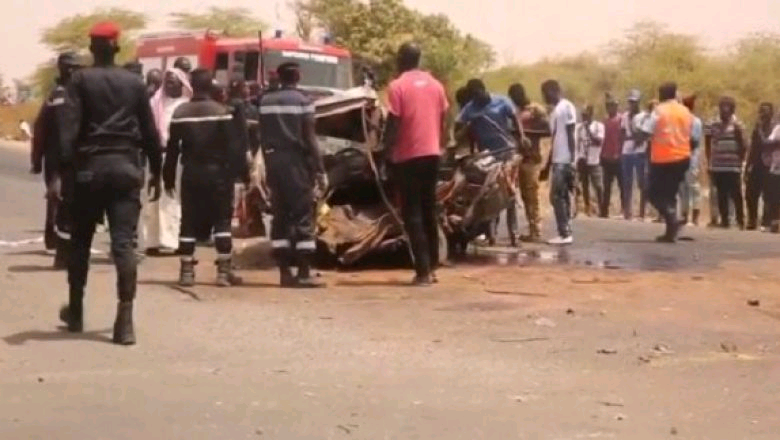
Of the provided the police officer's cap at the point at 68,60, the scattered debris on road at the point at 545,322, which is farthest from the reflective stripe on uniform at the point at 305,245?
the scattered debris on road at the point at 545,322

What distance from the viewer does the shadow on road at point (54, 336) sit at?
9.95 metres

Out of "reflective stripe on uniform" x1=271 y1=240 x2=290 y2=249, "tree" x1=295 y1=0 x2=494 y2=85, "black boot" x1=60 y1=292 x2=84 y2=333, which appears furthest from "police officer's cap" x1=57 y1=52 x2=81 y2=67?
"tree" x1=295 y1=0 x2=494 y2=85

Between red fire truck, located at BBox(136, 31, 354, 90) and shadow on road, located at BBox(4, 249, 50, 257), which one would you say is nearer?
shadow on road, located at BBox(4, 249, 50, 257)

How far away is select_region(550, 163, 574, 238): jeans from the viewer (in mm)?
16516

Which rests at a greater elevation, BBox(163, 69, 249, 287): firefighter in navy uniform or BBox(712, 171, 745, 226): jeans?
BBox(163, 69, 249, 287): firefighter in navy uniform

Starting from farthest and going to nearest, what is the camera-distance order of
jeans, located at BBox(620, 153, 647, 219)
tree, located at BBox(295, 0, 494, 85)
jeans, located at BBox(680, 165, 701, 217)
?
tree, located at BBox(295, 0, 494, 85), jeans, located at BBox(620, 153, 647, 219), jeans, located at BBox(680, 165, 701, 217)

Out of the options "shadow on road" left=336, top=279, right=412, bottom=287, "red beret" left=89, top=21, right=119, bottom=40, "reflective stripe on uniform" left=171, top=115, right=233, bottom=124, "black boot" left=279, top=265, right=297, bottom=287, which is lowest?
"shadow on road" left=336, top=279, right=412, bottom=287

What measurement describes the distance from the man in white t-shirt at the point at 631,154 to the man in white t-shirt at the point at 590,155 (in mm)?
531

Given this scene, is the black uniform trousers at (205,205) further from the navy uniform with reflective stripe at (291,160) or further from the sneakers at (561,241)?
the sneakers at (561,241)

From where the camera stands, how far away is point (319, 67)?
28969 mm

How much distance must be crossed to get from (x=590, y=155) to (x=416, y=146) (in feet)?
36.4

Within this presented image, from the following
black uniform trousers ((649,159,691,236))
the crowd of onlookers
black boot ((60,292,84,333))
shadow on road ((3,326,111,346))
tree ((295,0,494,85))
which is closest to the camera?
shadow on road ((3,326,111,346))

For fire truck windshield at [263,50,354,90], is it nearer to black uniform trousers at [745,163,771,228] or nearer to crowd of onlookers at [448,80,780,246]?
crowd of onlookers at [448,80,780,246]

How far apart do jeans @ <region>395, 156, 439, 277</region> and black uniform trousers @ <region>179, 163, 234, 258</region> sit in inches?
50.9
